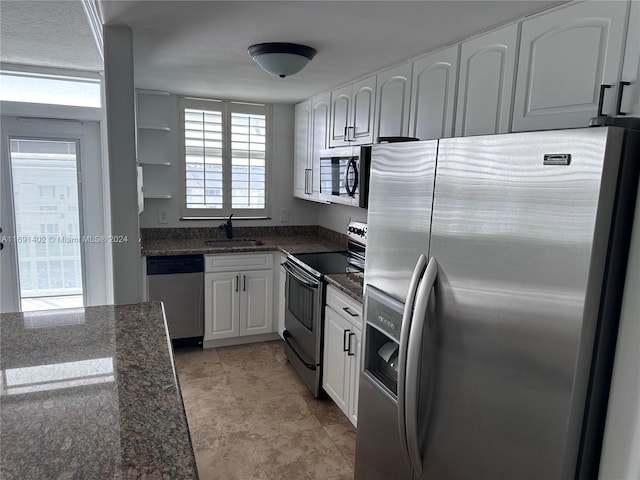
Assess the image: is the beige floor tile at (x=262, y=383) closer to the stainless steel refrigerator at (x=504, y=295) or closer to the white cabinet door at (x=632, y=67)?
the stainless steel refrigerator at (x=504, y=295)

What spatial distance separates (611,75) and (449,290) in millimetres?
840

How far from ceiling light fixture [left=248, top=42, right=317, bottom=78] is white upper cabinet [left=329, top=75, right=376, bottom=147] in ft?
2.02

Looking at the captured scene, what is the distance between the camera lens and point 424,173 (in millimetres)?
1464

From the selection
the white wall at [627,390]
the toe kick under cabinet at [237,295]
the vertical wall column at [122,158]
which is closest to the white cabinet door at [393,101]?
the vertical wall column at [122,158]

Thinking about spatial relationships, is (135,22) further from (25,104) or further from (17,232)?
(17,232)

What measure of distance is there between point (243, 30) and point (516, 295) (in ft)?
5.32

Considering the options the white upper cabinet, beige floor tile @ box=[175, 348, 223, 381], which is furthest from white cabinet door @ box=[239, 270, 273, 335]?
the white upper cabinet

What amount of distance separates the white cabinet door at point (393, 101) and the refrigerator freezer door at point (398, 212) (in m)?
0.71

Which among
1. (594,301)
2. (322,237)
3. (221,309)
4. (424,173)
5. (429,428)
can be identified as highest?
(424,173)

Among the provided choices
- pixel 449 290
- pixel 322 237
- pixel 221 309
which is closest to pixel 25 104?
pixel 221 309

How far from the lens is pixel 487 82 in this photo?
182 centimetres

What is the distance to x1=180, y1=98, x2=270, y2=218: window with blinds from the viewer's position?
12.8ft

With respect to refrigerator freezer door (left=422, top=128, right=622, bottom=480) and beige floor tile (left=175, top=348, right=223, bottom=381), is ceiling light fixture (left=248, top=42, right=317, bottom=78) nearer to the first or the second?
refrigerator freezer door (left=422, top=128, right=622, bottom=480)

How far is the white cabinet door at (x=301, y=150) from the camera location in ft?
12.6
